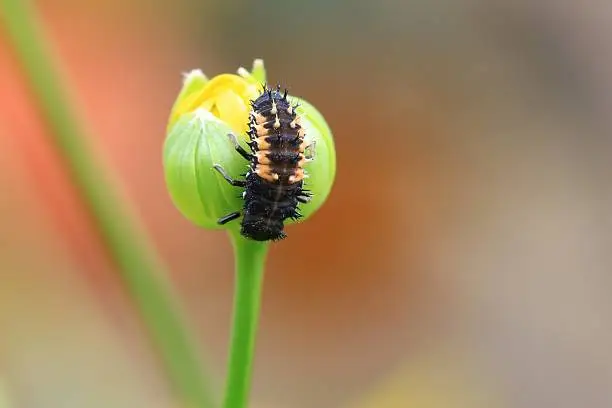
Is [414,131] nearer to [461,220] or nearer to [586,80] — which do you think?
[461,220]

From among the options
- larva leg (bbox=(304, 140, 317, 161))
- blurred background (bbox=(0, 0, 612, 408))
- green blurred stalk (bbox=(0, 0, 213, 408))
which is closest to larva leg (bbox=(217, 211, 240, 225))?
larva leg (bbox=(304, 140, 317, 161))

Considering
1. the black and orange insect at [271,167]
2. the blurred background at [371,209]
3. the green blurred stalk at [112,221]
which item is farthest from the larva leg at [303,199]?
the blurred background at [371,209]

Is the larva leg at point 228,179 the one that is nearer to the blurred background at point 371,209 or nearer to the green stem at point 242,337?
the green stem at point 242,337

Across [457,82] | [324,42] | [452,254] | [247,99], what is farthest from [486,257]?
[247,99]

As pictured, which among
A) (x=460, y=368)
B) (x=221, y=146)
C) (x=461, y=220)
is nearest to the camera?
(x=221, y=146)

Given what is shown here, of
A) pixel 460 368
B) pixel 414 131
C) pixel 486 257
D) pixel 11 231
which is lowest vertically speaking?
pixel 460 368

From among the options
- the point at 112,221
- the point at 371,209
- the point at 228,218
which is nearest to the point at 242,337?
the point at 228,218

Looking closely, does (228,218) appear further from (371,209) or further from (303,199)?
(371,209)
